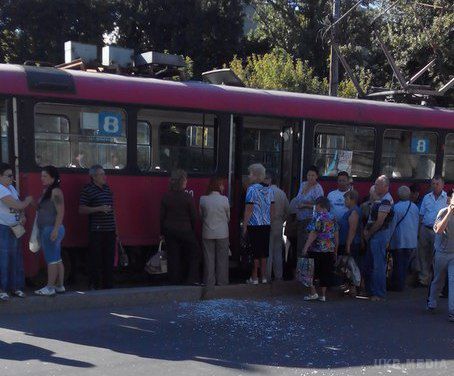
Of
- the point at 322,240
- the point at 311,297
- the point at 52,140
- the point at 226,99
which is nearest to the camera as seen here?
the point at 52,140

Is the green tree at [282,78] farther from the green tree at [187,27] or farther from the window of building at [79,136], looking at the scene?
the window of building at [79,136]

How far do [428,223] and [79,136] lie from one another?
547cm

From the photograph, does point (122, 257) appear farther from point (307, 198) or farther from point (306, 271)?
point (307, 198)

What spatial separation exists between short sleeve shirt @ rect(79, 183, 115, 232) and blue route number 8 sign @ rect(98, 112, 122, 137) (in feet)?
2.67

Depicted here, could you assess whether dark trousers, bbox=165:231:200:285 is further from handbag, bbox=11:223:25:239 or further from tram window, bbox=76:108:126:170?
handbag, bbox=11:223:25:239

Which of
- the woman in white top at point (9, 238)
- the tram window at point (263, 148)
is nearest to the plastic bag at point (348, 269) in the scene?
the tram window at point (263, 148)

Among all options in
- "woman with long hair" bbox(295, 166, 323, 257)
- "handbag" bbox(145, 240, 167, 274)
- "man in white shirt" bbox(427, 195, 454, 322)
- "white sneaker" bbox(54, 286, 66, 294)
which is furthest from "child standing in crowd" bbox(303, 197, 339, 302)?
"white sneaker" bbox(54, 286, 66, 294)

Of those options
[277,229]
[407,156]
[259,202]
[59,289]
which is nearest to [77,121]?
[59,289]

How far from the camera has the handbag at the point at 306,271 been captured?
25.4 feet

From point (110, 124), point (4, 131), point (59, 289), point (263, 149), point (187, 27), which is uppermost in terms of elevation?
point (187, 27)

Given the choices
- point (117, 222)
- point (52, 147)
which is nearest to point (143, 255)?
point (117, 222)

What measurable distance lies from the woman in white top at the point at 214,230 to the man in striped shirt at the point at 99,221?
1.24m

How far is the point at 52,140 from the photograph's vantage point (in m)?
7.47

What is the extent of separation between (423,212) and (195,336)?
4759mm
